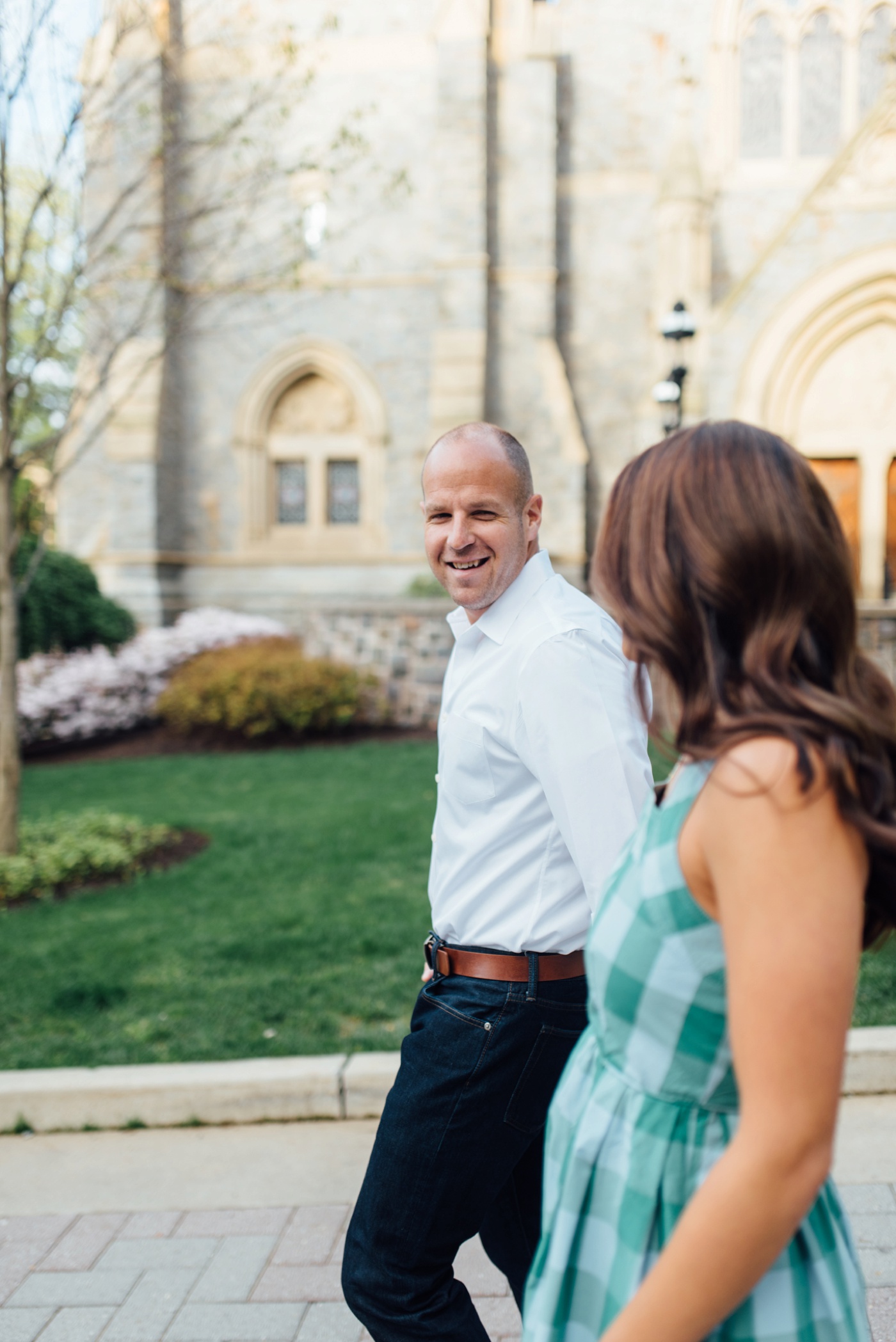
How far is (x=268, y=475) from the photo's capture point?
62.2ft

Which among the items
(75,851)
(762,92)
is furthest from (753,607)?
(762,92)

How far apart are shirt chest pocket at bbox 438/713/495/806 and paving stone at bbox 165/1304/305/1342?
1601mm

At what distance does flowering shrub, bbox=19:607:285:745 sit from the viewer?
498 inches

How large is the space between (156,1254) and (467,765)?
2.01 metres

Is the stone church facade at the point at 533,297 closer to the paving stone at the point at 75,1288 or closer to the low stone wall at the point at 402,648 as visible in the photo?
the low stone wall at the point at 402,648

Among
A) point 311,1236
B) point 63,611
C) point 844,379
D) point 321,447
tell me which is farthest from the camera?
point 321,447

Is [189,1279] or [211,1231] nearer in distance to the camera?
[189,1279]

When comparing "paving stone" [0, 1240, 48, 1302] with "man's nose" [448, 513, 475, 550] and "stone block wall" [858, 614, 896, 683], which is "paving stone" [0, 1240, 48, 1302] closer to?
"man's nose" [448, 513, 475, 550]

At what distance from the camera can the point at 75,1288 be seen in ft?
9.41

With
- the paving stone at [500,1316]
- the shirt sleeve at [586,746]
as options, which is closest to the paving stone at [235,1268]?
the paving stone at [500,1316]

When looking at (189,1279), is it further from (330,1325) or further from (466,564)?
(466,564)

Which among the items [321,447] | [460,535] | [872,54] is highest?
[872,54]

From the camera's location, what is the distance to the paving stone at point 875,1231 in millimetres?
2887

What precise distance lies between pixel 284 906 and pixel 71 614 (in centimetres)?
910
